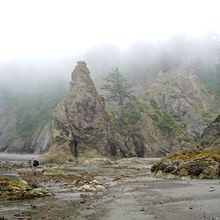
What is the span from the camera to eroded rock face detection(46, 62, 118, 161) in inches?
4213

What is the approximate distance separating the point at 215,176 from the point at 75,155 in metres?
63.2

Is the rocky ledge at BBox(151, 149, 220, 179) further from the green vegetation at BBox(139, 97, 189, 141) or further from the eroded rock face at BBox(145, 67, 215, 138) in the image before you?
the eroded rock face at BBox(145, 67, 215, 138)

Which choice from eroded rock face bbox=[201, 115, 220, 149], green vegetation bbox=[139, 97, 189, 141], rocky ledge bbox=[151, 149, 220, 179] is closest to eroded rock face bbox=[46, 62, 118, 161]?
green vegetation bbox=[139, 97, 189, 141]

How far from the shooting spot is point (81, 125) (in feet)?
374

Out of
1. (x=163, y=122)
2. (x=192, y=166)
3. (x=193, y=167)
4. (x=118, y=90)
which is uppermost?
(x=118, y=90)

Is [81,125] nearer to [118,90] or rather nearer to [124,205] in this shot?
[118,90]

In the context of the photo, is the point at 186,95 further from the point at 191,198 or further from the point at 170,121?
the point at 191,198

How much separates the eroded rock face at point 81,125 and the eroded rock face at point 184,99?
39.6m

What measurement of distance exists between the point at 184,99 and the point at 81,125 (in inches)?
2537

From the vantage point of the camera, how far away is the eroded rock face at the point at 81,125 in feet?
351

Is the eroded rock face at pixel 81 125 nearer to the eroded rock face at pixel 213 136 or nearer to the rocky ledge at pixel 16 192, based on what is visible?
the eroded rock face at pixel 213 136

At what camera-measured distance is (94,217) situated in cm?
2342

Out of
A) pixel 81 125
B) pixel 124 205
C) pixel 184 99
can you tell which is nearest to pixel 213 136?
pixel 81 125

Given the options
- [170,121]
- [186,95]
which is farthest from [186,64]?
[170,121]
